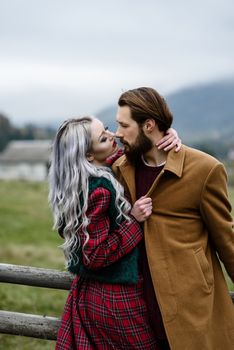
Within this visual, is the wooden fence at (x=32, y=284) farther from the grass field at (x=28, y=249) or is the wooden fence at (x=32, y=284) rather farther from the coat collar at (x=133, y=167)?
the grass field at (x=28, y=249)

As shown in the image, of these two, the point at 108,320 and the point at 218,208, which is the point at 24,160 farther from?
the point at 218,208

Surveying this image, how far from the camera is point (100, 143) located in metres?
3.12

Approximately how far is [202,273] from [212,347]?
44 centimetres

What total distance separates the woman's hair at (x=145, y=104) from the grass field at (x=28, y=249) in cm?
307

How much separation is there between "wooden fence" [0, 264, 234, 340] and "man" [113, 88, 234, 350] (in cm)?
94

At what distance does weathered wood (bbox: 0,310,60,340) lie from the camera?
395 cm

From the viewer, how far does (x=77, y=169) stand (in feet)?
9.93

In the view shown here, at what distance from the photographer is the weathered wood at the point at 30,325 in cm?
395

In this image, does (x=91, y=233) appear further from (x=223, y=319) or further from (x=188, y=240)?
(x=223, y=319)

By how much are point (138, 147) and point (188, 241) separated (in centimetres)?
59

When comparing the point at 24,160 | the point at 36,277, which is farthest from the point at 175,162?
the point at 24,160

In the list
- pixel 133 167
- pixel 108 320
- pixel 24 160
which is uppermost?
pixel 133 167

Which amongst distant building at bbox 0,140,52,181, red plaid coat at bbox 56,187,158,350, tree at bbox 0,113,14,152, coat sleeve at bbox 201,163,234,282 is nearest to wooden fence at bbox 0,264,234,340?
red plaid coat at bbox 56,187,158,350

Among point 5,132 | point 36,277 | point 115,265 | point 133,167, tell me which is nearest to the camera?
point 115,265
